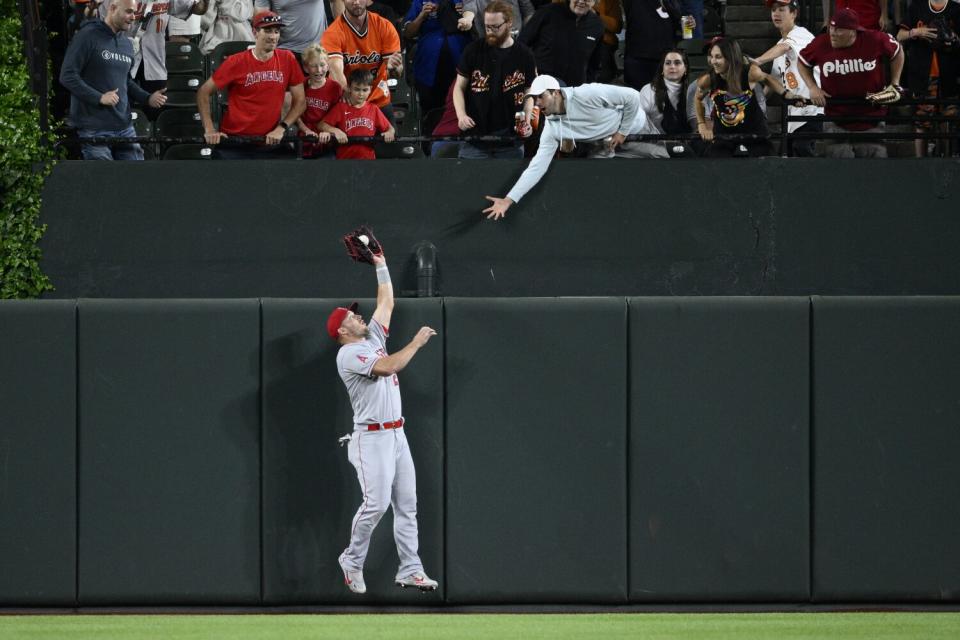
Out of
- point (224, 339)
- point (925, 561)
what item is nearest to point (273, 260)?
point (224, 339)

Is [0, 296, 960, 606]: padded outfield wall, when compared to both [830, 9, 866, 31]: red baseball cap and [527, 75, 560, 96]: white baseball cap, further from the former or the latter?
[830, 9, 866, 31]: red baseball cap

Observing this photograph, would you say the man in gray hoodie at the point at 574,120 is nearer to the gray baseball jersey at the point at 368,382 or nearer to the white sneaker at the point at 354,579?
the gray baseball jersey at the point at 368,382

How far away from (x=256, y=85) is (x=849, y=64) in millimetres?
4349

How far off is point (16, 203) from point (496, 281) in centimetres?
345

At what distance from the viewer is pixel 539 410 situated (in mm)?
8773

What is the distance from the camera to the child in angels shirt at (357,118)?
9922 mm

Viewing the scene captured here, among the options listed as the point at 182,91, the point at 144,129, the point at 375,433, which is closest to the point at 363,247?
the point at 375,433

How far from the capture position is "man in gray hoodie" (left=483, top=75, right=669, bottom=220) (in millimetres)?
9617

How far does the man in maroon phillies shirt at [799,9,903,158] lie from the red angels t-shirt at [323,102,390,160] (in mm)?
3244

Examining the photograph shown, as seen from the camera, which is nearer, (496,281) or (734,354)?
(734,354)

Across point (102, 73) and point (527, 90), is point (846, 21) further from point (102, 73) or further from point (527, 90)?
point (102, 73)

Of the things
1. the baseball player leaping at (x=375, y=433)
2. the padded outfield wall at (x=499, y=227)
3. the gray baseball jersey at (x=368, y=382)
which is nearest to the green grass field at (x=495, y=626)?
the baseball player leaping at (x=375, y=433)

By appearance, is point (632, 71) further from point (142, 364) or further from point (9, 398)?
point (9, 398)

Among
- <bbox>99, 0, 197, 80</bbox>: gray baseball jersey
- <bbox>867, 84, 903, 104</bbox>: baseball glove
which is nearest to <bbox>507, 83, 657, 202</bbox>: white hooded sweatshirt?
<bbox>867, 84, 903, 104</bbox>: baseball glove
